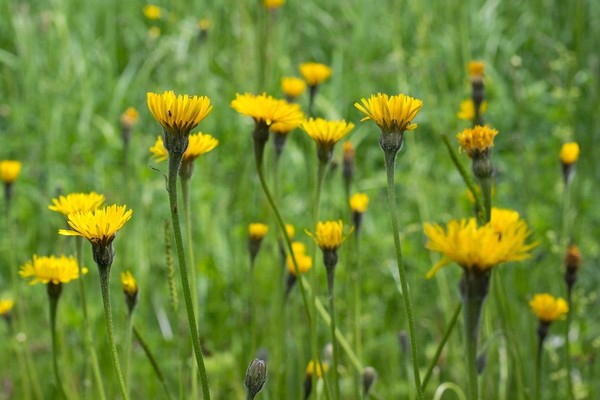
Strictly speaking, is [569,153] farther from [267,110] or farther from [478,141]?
[267,110]

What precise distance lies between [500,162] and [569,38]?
112 cm

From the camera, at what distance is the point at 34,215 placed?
2738mm

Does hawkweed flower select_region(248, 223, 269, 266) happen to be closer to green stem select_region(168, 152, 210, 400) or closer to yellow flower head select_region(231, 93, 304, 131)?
yellow flower head select_region(231, 93, 304, 131)

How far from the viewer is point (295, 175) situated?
3113mm

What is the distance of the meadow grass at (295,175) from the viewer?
1747mm

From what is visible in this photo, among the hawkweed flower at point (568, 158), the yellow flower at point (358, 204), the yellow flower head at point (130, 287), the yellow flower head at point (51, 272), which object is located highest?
the hawkweed flower at point (568, 158)

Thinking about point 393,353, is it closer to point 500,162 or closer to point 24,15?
point 500,162

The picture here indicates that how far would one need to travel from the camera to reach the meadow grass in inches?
68.8

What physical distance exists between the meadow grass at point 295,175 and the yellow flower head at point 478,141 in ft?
1.08

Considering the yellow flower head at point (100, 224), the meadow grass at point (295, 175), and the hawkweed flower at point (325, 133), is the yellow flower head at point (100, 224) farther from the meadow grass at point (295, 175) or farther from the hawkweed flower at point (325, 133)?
the meadow grass at point (295, 175)

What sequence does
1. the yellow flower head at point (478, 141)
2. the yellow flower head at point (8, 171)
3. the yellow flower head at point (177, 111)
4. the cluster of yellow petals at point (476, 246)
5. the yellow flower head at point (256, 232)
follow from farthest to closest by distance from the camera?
1. the yellow flower head at point (8, 171)
2. the yellow flower head at point (256, 232)
3. the yellow flower head at point (478, 141)
4. the yellow flower head at point (177, 111)
5. the cluster of yellow petals at point (476, 246)

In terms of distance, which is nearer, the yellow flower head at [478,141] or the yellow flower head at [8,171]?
the yellow flower head at [478,141]

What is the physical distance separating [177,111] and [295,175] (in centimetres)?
237

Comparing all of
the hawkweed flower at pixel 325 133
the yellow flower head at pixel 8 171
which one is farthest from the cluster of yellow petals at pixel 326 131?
the yellow flower head at pixel 8 171
